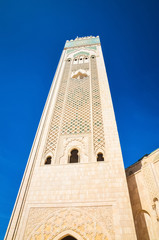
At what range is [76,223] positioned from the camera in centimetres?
313

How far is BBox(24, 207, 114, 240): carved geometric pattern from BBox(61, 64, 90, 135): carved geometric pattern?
7.30 feet

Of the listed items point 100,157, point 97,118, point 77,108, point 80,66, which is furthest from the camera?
point 80,66

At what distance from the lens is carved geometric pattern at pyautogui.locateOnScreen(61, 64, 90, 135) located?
5.13 metres

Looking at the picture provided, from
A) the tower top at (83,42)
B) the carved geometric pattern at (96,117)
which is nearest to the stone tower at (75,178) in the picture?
the carved geometric pattern at (96,117)

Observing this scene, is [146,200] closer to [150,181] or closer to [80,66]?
[150,181]

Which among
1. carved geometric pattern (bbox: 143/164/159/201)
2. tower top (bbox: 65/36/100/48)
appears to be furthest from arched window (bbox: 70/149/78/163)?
tower top (bbox: 65/36/100/48)

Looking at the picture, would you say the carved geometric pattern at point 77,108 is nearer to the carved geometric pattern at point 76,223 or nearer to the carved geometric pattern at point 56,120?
the carved geometric pattern at point 56,120

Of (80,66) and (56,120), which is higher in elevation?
(80,66)

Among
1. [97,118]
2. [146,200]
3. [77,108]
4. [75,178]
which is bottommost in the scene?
[146,200]

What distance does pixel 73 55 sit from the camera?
9.34 meters

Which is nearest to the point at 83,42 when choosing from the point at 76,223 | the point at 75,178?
the point at 75,178

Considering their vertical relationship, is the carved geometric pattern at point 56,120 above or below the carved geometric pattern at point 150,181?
above

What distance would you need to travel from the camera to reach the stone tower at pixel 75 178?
10.2 ft

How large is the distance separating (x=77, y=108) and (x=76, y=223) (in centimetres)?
355
